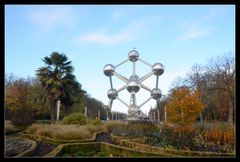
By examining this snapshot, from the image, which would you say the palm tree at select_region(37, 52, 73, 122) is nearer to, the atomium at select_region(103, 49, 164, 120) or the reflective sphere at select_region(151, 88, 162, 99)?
the atomium at select_region(103, 49, 164, 120)

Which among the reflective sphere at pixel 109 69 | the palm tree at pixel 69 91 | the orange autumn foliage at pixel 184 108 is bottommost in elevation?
the orange autumn foliage at pixel 184 108

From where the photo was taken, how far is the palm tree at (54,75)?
2772cm

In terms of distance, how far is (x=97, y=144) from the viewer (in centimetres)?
1170

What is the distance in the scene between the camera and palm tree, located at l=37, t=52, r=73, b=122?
27.7m

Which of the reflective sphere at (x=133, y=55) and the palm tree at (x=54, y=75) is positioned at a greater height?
the reflective sphere at (x=133, y=55)

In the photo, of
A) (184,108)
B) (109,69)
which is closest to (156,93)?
(109,69)

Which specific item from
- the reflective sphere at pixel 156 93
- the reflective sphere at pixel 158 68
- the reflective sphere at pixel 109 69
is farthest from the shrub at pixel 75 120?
the reflective sphere at pixel 156 93

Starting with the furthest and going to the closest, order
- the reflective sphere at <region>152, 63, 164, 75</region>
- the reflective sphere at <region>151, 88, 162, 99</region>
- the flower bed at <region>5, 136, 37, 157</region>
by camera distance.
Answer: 1. the reflective sphere at <region>151, 88, 162, 99</region>
2. the reflective sphere at <region>152, 63, 164, 75</region>
3. the flower bed at <region>5, 136, 37, 157</region>

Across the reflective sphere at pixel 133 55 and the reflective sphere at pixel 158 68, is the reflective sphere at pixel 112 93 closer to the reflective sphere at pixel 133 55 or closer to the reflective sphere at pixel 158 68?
the reflective sphere at pixel 133 55

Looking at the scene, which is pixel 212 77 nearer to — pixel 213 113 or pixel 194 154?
pixel 213 113

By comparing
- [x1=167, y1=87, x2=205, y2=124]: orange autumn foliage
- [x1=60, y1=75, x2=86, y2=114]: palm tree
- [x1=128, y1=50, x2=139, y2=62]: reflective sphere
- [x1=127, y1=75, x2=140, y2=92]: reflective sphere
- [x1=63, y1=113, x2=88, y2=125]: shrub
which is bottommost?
[x1=63, y1=113, x2=88, y2=125]: shrub

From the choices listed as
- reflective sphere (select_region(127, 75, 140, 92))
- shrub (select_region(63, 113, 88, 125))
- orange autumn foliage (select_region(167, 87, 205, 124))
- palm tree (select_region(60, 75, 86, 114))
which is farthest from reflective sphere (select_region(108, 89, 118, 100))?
shrub (select_region(63, 113, 88, 125))
